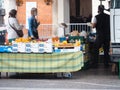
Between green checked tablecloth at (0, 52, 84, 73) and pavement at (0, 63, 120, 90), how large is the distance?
330mm

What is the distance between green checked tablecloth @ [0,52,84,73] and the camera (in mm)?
15430

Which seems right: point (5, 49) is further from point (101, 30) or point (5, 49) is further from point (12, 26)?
point (101, 30)

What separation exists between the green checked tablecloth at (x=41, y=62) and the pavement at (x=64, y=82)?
33 cm

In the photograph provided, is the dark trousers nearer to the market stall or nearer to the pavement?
the pavement

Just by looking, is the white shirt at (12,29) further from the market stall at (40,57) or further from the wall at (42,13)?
the wall at (42,13)

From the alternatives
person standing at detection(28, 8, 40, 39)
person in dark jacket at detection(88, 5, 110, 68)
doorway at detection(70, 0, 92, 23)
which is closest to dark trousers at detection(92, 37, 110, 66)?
person in dark jacket at detection(88, 5, 110, 68)

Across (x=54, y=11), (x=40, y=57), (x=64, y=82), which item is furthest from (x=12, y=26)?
(x=54, y=11)

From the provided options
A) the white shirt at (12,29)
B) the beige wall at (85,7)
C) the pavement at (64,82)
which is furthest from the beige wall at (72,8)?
the white shirt at (12,29)

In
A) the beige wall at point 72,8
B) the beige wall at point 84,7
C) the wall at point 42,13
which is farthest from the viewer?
the beige wall at point 84,7

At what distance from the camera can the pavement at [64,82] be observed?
14.2 meters

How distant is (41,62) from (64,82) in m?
0.93

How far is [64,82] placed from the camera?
15.1 meters

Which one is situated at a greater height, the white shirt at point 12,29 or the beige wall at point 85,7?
the beige wall at point 85,7

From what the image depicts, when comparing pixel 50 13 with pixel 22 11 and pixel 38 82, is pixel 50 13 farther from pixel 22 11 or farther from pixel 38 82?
pixel 38 82
